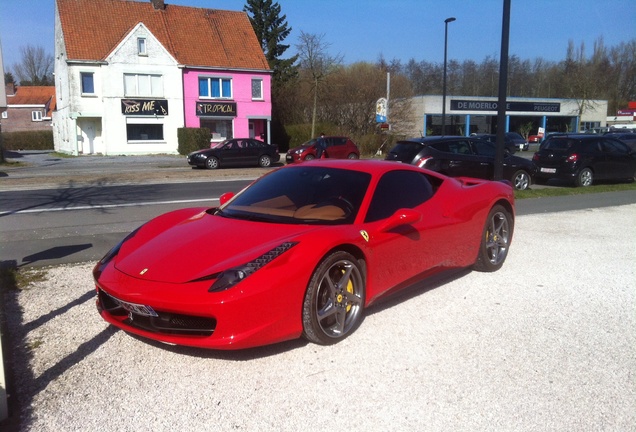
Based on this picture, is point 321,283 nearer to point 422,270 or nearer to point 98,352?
point 422,270

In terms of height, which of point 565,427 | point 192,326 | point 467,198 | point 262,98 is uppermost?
point 262,98

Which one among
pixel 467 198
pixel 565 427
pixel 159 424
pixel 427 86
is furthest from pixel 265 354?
pixel 427 86

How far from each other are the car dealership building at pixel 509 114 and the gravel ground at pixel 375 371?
4352 cm

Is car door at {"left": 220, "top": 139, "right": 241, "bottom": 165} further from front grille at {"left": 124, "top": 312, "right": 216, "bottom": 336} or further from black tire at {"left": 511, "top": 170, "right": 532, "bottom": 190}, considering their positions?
front grille at {"left": 124, "top": 312, "right": 216, "bottom": 336}

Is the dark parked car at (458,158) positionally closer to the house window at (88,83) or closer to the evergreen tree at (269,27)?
the house window at (88,83)

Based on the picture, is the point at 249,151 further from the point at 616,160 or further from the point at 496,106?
the point at 496,106

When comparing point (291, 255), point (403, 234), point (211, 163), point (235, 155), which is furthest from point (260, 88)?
point (291, 255)

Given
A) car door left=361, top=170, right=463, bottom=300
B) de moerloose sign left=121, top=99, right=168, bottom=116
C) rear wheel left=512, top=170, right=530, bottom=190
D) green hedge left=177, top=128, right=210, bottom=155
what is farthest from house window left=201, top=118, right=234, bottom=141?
car door left=361, top=170, right=463, bottom=300

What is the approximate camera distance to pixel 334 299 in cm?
405

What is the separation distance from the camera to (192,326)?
3.55 meters

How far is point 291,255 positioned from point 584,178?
14.9 meters

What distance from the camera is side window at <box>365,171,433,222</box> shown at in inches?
182

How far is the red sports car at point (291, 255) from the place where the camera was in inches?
139

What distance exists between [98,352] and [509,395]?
282cm
